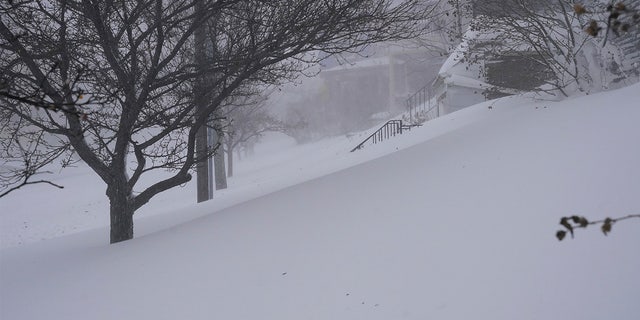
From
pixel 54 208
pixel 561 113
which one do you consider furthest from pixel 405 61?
pixel 561 113

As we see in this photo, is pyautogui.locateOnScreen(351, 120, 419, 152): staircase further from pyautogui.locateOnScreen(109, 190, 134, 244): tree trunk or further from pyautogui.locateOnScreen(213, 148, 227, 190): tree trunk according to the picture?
pyautogui.locateOnScreen(109, 190, 134, 244): tree trunk

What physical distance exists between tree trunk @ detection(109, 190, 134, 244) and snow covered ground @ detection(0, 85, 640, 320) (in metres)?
0.42

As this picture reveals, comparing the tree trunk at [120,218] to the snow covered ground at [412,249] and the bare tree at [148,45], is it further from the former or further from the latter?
the snow covered ground at [412,249]

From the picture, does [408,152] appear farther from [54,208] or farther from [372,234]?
[54,208]

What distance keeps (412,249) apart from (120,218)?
15.5ft

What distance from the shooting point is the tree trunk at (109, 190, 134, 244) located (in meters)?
7.32

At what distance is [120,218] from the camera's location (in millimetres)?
7324

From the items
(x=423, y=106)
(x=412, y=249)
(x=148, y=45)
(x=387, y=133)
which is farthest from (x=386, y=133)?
(x=412, y=249)

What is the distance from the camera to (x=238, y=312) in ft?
13.4

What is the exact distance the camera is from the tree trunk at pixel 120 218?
7324 millimetres

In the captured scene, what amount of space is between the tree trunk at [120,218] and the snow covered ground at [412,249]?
42 centimetres

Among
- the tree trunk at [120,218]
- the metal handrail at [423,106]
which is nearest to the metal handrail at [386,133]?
the metal handrail at [423,106]

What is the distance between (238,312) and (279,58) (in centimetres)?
395

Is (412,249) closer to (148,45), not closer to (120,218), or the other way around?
(120,218)
